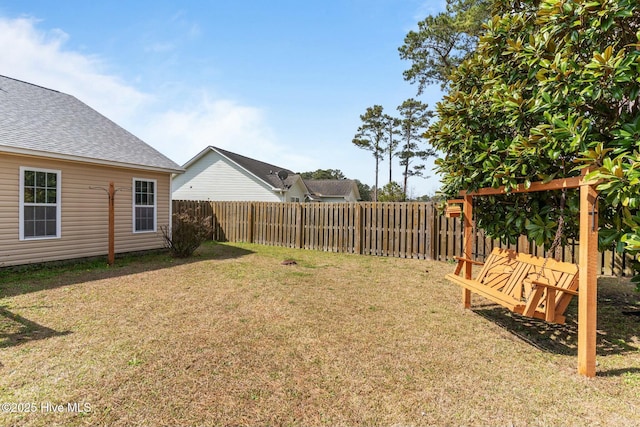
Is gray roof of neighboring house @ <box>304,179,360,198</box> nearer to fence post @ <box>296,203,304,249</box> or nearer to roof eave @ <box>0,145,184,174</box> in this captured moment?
fence post @ <box>296,203,304,249</box>

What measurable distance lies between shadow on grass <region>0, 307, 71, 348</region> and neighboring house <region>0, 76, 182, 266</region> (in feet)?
13.0

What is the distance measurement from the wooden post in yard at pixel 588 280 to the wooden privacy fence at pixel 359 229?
13.5 feet

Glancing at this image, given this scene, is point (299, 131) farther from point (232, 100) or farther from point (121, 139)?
point (121, 139)

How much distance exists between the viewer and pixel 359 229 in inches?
419

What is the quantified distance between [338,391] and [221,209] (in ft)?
39.9

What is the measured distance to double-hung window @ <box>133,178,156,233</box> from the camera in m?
9.66

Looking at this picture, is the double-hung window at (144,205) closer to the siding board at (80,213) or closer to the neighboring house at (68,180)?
the neighboring house at (68,180)

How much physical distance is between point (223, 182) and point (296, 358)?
1814cm

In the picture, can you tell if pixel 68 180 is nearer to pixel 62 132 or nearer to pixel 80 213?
pixel 80 213

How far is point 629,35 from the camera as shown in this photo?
3.20 m

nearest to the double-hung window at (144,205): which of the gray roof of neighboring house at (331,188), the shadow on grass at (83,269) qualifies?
the shadow on grass at (83,269)

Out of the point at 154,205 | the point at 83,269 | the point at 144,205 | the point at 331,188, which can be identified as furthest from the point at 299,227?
the point at 331,188

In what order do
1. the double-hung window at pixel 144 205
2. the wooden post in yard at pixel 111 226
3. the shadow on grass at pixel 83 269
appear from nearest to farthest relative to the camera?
the shadow on grass at pixel 83 269 < the wooden post in yard at pixel 111 226 < the double-hung window at pixel 144 205

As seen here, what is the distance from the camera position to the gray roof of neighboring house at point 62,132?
23.8 ft
